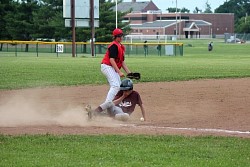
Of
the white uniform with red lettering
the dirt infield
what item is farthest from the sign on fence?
the white uniform with red lettering

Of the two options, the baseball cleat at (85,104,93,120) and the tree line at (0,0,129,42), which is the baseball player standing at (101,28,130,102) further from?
the tree line at (0,0,129,42)

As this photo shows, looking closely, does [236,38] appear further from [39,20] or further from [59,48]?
[59,48]

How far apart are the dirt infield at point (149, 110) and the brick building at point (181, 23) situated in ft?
421

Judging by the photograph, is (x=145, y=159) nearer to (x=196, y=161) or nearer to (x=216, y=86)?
(x=196, y=161)

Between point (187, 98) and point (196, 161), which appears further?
point (187, 98)

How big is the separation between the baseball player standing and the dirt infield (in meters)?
0.66

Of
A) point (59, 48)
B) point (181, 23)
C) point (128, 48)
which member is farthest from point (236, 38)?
point (59, 48)

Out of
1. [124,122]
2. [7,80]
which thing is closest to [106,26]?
[7,80]

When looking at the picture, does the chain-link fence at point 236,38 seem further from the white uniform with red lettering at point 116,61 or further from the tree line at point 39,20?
the white uniform with red lettering at point 116,61

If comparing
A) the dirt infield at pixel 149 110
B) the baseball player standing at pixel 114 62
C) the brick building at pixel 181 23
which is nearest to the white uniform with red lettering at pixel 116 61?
the baseball player standing at pixel 114 62

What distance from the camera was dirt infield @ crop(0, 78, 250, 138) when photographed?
1151 centimetres

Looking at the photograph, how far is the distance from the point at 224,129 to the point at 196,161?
355cm

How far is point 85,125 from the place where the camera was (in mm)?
12242

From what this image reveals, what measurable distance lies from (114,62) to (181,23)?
14350 cm
